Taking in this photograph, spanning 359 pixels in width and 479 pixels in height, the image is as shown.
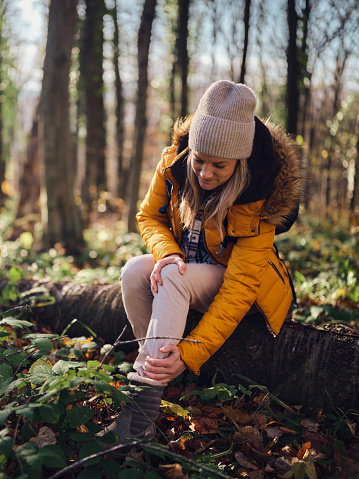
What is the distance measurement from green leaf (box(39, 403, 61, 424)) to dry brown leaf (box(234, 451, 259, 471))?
894 millimetres

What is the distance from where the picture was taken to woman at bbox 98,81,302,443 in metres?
2.09

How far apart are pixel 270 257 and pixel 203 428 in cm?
107

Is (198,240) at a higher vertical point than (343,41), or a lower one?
lower

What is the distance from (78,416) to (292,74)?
25.1ft

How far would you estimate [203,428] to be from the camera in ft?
6.75

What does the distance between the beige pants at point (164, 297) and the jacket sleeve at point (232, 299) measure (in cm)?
11

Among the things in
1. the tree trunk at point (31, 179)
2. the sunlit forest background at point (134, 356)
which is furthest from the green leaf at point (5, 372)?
the tree trunk at point (31, 179)

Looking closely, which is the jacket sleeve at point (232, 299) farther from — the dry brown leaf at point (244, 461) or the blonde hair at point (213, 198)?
the dry brown leaf at point (244, 461)

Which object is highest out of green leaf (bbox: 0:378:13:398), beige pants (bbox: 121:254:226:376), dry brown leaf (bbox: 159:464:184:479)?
beige pants (bbox: 121:254:226:376)

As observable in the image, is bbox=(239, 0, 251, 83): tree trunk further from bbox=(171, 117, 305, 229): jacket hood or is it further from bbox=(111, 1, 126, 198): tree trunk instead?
bbox=(171, 117, 305, 229): jacket hood

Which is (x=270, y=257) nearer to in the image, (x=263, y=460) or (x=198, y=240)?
(x=198, y=240)

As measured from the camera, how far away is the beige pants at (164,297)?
6.81 feet

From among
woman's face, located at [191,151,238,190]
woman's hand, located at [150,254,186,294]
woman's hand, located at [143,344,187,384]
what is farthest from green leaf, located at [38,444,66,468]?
woman's face, located at [191,151,238,190]

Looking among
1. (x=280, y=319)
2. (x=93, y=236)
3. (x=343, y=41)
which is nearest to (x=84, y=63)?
(x=93, y=236)
